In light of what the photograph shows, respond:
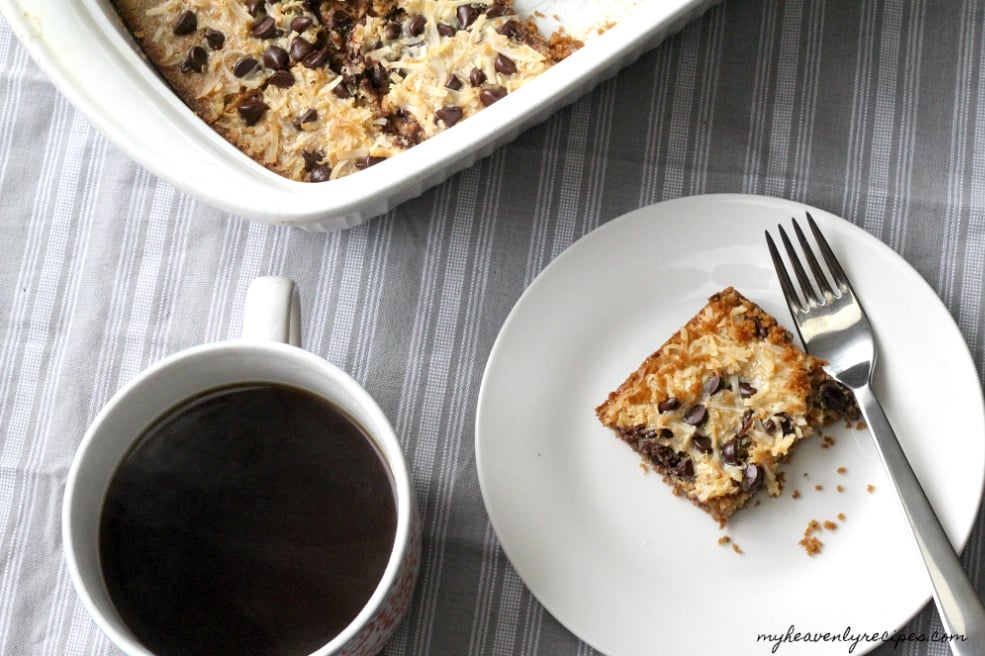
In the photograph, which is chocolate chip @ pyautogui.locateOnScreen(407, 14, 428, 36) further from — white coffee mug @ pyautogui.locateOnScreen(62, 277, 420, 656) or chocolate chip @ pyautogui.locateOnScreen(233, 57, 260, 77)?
white coffee mug @ pyautogui.locateOnScreen(62, 277, 420, 656)

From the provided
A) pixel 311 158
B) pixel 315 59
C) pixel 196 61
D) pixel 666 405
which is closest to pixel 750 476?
pixel 666 405

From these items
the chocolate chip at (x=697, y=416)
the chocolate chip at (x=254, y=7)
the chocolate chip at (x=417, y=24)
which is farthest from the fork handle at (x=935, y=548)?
the chocolate chip at (x=254, y=7)

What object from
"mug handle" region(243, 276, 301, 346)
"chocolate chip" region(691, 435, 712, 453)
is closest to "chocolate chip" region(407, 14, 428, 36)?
"mug handle" region(243, 276, 301, 346)

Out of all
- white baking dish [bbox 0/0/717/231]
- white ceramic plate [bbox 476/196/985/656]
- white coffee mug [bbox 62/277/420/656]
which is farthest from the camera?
white ceramic plate [bbox 476/196/985/656]

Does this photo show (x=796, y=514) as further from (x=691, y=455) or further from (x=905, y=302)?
(x=905, y=302)

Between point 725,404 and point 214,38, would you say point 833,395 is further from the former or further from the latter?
point 214,38

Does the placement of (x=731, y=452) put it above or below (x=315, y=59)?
below
